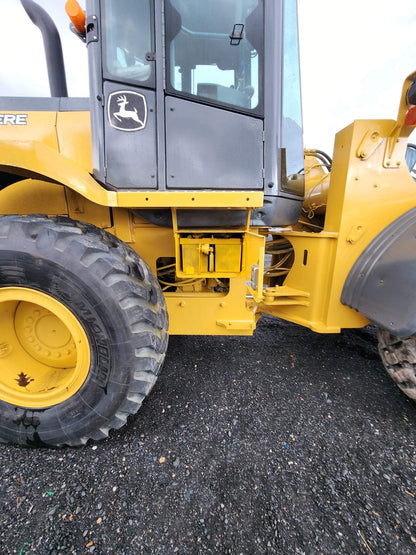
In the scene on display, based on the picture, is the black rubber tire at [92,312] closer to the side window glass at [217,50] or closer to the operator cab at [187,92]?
the operator cab at [187,92]

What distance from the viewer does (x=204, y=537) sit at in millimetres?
1145

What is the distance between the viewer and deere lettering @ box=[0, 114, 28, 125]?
1.77 meters

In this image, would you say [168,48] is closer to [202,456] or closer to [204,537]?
[202,456]

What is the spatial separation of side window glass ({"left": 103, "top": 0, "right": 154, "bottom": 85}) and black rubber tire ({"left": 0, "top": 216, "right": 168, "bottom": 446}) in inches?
35.9

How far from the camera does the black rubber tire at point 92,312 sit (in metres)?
1.32

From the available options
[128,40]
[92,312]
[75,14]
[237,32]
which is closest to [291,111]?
[237,32]

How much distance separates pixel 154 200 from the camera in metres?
1.42

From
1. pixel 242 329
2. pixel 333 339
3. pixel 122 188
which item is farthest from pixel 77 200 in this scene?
pixel 333 339

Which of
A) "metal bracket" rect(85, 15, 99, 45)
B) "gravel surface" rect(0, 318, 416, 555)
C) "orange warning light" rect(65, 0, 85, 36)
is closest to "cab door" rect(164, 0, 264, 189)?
"metal bracket" rect(85, 15, 99, 45)

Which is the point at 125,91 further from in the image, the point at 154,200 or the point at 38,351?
the point at 38,351

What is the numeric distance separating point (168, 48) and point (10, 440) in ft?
8.14

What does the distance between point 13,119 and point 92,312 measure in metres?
1.57

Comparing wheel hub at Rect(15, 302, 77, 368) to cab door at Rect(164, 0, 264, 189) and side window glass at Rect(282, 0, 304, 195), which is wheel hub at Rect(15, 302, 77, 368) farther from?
side window glass at Rect(282, 0, 304, 195)

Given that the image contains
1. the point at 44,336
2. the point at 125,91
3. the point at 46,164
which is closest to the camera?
the point at 46,164
